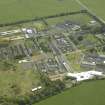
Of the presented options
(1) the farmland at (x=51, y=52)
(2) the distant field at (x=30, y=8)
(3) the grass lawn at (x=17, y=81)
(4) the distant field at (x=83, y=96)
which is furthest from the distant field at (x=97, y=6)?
(3) the grass lawn at (x=17, y=81)

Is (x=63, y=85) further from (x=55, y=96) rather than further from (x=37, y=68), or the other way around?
(x=37, y=68)

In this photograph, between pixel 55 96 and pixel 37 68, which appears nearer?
pixel 55 96

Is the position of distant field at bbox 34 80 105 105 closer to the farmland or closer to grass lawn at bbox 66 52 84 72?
the farmland


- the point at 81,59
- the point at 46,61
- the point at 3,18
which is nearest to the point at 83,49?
the point at 81,59

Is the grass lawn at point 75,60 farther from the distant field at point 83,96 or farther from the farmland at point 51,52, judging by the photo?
the distant field at point 83,96

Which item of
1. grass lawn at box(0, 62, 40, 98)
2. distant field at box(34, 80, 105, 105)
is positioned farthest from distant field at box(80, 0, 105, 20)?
→ grass lawn at box(0, 62, 40, 98)

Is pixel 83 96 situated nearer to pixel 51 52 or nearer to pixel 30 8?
pixel 51 52
